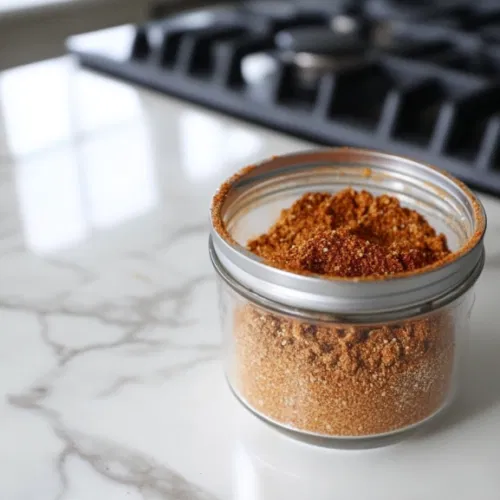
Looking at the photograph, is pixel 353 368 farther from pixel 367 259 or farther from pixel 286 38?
pixel 286 38

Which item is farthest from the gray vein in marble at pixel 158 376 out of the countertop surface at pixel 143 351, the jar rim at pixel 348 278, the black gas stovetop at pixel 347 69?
the black gas stovetop at pixel 347 69

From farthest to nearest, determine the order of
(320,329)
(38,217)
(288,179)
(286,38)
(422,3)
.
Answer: (422,3) → (286,38) → (38,217) → (288,179) → (320,329)

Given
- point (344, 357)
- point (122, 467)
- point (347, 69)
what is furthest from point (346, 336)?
point (347, 69)

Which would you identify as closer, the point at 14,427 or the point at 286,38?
the point at 14,427

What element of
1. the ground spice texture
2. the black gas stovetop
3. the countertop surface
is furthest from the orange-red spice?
the black gas stovetop

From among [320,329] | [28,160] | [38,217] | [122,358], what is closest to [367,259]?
[320,329]

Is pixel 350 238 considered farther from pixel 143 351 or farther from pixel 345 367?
pixel 143 351
